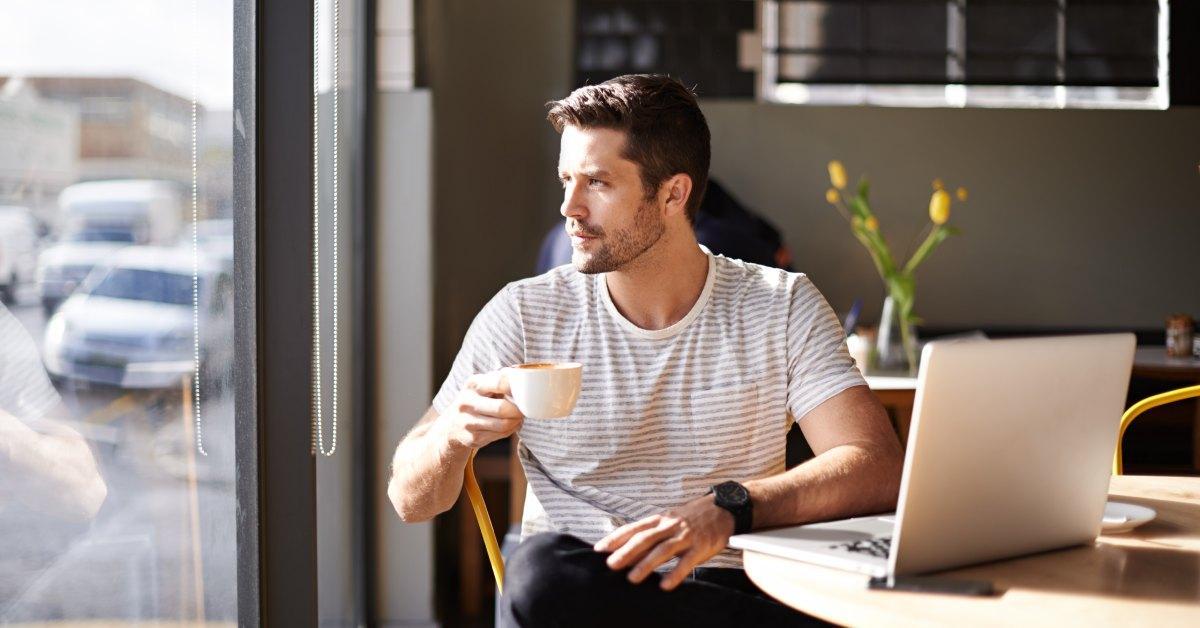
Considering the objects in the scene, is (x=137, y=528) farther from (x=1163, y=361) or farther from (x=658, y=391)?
(x=1163, y=361)

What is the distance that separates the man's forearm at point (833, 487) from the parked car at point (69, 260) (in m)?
0.86

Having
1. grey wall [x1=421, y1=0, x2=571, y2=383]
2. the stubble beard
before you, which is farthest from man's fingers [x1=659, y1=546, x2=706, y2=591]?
grey wall [x1=421, y1=0, x2=571, y2=383]

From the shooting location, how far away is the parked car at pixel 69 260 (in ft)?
4.76

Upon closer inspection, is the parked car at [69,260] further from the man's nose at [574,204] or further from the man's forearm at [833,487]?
the man's forearm at [833,487]

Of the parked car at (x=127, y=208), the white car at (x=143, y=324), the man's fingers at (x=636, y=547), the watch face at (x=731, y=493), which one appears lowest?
the man's fingers at (x=636, y=547)

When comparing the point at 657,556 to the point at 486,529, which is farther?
the point at 486,529

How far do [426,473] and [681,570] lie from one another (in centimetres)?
51

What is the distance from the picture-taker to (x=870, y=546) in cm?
129

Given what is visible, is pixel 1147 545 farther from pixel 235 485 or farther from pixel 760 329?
pixel 235 485

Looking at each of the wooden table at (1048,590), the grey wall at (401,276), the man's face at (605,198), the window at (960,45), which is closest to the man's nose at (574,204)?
the man's face at (605,198)

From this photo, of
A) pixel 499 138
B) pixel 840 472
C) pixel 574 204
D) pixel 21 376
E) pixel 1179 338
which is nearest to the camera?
pixel 21 376

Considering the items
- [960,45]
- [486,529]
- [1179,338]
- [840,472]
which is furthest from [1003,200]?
[486,529]

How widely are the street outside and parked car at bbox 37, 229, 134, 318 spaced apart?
3 cm

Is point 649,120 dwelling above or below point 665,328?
above
